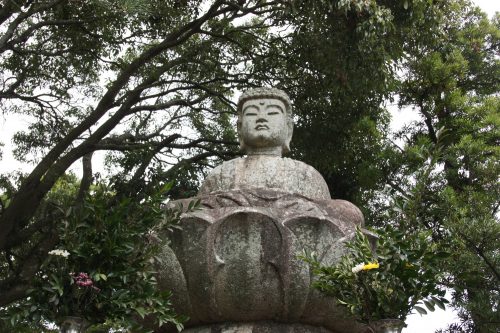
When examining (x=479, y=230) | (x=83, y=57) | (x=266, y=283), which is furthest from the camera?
(x=83, y=57)

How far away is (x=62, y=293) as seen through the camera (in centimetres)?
412

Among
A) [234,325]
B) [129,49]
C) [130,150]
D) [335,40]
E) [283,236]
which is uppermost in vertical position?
[129,49]

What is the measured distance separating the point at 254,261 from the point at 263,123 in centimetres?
152

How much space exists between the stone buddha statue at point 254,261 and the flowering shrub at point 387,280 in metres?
0.57

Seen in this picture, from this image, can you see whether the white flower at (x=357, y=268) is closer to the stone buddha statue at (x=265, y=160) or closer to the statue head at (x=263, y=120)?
the stone buddha statue at (x=265, y=160)

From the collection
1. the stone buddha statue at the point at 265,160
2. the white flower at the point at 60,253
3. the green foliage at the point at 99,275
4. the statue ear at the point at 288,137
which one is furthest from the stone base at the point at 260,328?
the statue ear at the point at 288,137

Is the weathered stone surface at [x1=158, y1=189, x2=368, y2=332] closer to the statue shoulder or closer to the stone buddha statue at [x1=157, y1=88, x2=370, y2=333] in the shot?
the stone buddha statue at [x1=157, y1=88, x2=370, y2=333]

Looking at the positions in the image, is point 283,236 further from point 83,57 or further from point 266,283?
point 83,57

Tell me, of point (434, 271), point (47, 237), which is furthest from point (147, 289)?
point (47, 237)

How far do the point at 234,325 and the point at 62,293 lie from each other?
4.23 ft

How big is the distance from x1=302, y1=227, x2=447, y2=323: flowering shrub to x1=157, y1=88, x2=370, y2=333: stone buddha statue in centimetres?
57

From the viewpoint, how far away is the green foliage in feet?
13.8

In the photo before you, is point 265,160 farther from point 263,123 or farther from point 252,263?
point 252,263

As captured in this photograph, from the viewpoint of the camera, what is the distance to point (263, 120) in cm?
605
